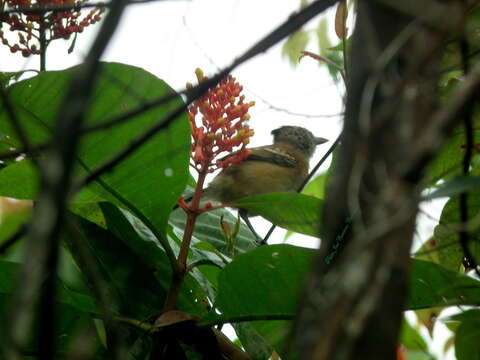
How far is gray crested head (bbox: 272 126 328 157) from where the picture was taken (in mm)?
6805

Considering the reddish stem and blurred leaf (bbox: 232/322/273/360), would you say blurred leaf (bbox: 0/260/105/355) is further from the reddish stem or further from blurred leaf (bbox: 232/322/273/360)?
blurred leaf (bbox: 232/322/273/360)

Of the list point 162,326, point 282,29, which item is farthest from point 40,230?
point 162,326

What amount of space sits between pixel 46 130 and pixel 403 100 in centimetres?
150

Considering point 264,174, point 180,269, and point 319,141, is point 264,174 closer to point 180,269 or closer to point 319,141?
point 319,141

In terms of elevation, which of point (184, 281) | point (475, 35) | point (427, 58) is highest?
point (475, 35)

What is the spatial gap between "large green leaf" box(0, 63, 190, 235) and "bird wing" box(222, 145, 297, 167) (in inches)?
141

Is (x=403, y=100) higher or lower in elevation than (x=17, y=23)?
lower

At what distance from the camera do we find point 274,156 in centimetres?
610

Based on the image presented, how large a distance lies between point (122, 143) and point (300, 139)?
461 centimetres

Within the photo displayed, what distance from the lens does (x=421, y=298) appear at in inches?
81.9

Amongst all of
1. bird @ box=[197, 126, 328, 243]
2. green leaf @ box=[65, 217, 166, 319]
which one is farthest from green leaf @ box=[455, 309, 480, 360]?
bird @ box=[197, 126, 328, 243]

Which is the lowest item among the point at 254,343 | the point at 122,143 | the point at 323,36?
the point at 254,343

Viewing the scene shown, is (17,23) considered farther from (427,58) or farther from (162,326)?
(427,58)

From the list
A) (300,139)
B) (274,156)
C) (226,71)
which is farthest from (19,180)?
(300,139)
